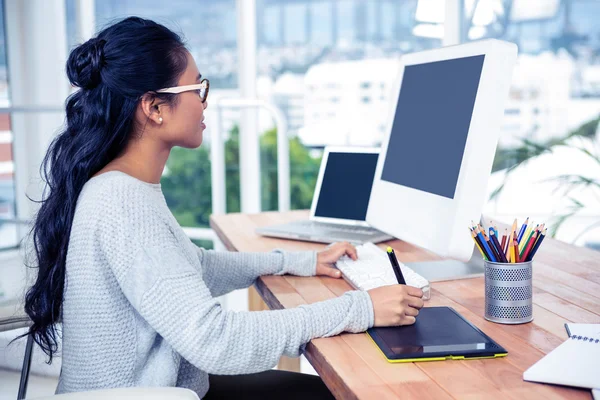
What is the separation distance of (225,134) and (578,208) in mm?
1682

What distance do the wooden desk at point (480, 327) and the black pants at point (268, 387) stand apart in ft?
0.58

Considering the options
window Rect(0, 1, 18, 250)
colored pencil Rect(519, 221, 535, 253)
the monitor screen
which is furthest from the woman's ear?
window Rect(0, 1, 18, 250)

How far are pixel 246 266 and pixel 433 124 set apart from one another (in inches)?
19.1

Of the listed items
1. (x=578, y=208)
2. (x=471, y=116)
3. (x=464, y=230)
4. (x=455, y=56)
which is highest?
(x=455, y=56)

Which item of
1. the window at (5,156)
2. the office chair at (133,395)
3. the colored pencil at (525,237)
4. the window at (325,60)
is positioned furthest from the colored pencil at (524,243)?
the window at (5,156)

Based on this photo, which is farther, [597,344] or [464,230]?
[464,230]

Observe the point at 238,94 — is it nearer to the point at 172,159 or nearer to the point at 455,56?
the point at 172,159

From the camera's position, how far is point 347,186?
6.07ft

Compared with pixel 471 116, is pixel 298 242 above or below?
below

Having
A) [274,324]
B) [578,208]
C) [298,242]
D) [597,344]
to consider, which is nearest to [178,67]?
[274,324]

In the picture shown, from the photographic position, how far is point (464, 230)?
1191 millimetres

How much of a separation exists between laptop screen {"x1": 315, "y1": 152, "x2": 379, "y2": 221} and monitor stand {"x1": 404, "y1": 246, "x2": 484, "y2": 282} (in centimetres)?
39

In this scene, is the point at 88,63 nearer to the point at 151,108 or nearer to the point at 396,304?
the point at 151,108

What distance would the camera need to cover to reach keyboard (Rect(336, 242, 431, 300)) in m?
1.20
